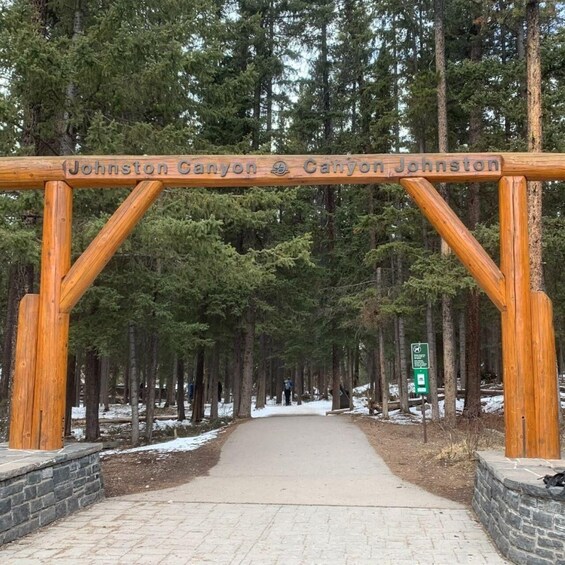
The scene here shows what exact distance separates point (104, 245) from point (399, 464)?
21.6 feet

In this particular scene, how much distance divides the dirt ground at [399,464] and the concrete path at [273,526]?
43 centimetres

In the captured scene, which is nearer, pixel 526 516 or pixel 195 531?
pixel 526 516

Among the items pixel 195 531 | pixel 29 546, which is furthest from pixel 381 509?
pixel 29 546

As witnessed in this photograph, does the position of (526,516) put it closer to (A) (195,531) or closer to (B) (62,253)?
(A) (195,531)

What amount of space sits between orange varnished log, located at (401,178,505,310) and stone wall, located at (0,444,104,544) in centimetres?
518

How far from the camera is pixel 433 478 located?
9000 mm

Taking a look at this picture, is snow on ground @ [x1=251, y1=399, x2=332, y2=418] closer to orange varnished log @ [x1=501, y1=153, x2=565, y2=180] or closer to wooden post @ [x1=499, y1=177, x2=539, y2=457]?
wooden post @ [x1=499, y1=177, x2=539, y2=457]

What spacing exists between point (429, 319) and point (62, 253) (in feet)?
40.2

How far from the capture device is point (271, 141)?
14.4 m

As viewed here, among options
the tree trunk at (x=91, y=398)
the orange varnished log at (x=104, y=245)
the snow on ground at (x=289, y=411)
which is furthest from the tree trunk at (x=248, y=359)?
the orange varnished log at (x=104, y=245)

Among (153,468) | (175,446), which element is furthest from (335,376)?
(153,468)

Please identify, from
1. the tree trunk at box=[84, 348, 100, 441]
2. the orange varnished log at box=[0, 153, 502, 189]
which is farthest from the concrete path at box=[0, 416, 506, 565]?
the tree trunk at box=[84, 348, 100, 441]

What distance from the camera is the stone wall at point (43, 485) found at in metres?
5.50

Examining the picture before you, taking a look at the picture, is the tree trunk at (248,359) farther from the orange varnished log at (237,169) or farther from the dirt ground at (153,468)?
the orange varnished log at (237,169)
